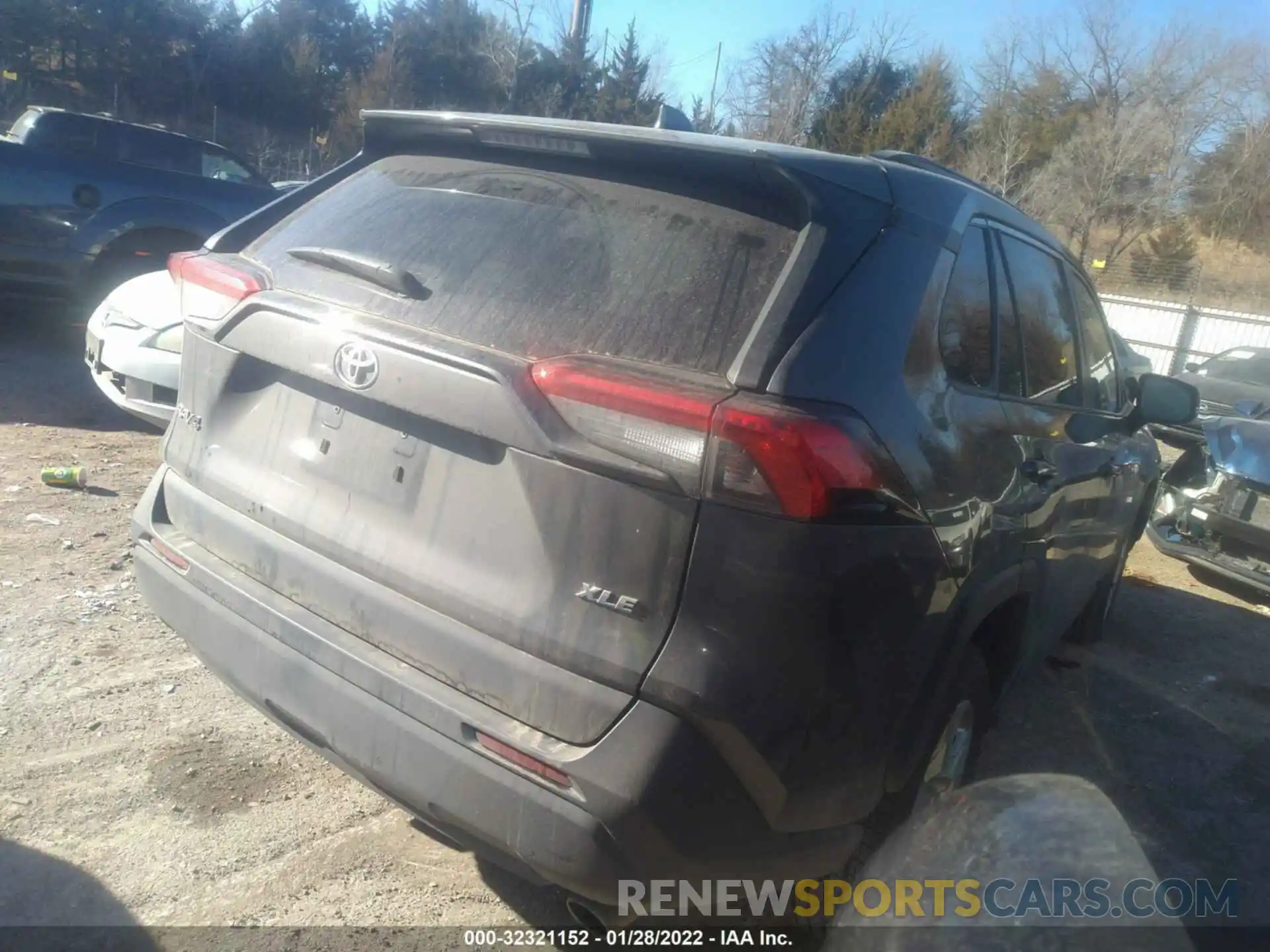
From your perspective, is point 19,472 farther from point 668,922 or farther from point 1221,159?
point 1221,159

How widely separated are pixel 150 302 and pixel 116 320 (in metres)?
0.22

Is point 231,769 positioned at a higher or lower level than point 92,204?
lower

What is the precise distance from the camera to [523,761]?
2.08 meters

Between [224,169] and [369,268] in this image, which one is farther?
[224,169]

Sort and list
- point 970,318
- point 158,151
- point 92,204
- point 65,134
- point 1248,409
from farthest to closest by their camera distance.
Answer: point 158,151
point 65,134
point 92,204
point 1248,409
point 970,318

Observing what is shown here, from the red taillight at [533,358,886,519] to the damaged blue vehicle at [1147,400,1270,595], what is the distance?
5.61 metres

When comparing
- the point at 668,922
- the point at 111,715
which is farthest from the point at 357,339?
the point at 111,715

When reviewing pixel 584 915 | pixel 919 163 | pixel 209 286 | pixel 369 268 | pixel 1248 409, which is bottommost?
pixel 584 915

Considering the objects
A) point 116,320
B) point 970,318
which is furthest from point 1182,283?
point 970,318

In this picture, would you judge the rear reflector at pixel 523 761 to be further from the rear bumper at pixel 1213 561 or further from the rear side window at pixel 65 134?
the rear side window at pixel 65 134

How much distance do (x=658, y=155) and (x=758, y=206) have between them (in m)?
0.26

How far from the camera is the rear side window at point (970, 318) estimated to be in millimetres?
2521

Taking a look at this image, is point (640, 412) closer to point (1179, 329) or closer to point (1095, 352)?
point (1095, 352)

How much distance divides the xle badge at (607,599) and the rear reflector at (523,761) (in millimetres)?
332
